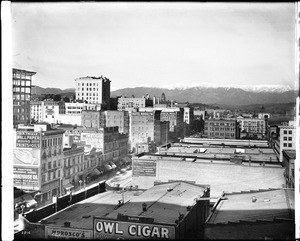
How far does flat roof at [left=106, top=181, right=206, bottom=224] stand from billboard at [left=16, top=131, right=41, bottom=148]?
11.8ft

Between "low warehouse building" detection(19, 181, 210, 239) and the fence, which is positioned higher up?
"low warehouse building" detection(19, 181, 210, 239)

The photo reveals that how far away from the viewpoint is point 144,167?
485 inches

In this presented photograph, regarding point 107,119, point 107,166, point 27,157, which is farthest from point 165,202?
point 107,119

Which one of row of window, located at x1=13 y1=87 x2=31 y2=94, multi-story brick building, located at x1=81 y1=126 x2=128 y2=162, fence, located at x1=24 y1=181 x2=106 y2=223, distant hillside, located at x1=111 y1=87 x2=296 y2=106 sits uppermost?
row of window, located at x1=13 y1=87 x2=31 y2=94

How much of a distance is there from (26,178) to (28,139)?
110cm

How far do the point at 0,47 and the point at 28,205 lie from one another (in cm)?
559

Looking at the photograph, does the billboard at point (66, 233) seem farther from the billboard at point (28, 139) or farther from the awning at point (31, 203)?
the billboard at point (28, 139)

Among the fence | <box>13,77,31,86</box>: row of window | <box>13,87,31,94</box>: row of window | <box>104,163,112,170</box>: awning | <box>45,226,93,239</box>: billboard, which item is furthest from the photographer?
<box>104,163,112,170</box>: awning

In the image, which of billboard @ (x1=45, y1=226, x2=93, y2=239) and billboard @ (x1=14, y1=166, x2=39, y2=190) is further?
billboard @ (x1=14, y1=166, x2=39, y2=190)

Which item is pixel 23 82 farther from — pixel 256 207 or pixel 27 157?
pixel 256 207

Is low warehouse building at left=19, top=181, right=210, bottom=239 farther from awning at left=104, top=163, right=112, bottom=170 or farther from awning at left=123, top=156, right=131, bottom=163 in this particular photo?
awning at left=123, top=156, right=131, bottom=163

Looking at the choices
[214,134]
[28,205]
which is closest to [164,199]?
[28,205]

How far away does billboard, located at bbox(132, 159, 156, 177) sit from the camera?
39.6ft

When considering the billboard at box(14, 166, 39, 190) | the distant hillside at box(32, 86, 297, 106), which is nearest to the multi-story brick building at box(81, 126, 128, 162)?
the billboard at box(14, 166, 39, 190)
